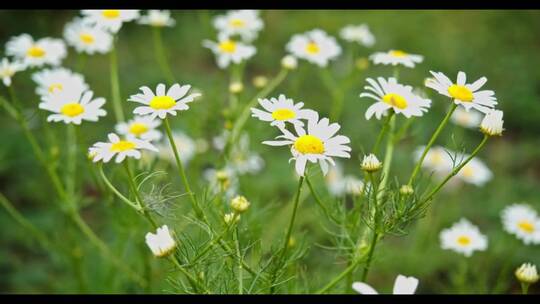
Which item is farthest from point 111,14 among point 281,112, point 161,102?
point 281,112

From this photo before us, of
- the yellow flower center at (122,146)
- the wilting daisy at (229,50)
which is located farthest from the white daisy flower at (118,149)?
the wilting daisy at (229,50)

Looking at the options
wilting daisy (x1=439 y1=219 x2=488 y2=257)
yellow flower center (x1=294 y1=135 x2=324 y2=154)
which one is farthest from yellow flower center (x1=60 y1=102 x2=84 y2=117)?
wilting daisy (x1=439 y1=219 x2=488 y2=257)

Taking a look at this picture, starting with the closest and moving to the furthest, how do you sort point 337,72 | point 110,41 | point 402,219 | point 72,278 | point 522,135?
point 402,219 → point 110,41 → point 72,278 → point 522,135 → point 337,72

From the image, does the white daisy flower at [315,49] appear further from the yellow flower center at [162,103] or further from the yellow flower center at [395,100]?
the yellow flower center at [162,103]

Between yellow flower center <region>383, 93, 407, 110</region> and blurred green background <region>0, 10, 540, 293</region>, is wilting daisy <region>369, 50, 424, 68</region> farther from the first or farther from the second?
yellow flower center <region>383, 93, 407, 110</region>

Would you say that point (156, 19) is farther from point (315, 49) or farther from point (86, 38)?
point (315, 49)
